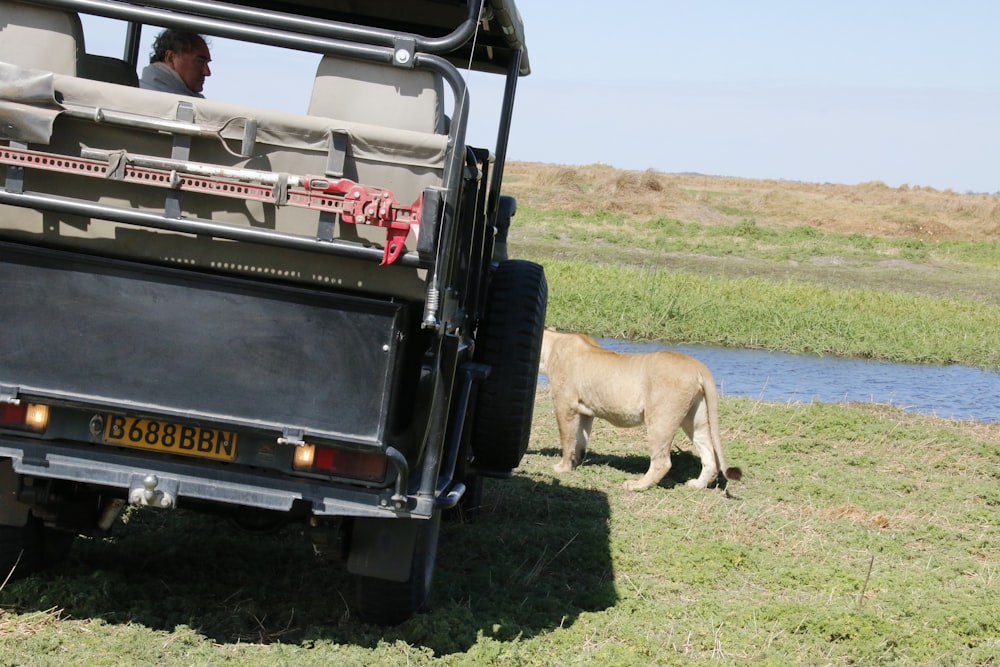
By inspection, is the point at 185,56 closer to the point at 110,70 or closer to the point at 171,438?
the point at 110,70

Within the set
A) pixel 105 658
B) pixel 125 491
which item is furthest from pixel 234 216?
pixel 105 658

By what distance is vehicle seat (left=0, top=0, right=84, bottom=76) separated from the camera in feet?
13.0

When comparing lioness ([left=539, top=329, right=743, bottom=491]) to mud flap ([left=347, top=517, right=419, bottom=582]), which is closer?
mud flap ([left=347, top=517, right=419, bottom=582])

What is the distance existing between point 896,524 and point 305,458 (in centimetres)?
466

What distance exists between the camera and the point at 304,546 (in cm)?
600

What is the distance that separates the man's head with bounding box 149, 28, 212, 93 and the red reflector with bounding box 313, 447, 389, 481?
216 centimetres

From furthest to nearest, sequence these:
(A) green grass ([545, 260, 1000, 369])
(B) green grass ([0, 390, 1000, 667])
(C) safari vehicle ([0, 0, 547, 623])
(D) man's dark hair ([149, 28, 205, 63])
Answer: (A) green grass ([545, 260, 1000, 369])
(D) man's dark hair ([149, 28, 205, 63])
(B) green grass ([0, 390, 1000, 667])
(C) safari vehicle ([0, 0, 547, 623])

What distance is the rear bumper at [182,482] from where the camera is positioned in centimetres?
402

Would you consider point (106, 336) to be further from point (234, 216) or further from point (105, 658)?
point (105, 658)

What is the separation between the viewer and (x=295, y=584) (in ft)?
17.7

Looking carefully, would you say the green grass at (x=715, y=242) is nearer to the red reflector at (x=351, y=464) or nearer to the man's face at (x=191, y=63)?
the man's face at (x=191, y=63)

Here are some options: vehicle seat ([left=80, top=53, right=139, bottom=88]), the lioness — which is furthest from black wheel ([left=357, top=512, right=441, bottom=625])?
the lioness

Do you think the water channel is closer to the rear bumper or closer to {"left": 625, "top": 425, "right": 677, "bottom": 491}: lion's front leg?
{"left": 625, "top": 425, "right": 677, "bottom": 491}: lion's front leg

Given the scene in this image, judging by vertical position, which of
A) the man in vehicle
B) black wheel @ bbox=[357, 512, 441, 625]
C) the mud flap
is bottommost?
black wheel @ bbox=[357, 512, 441, 625]
